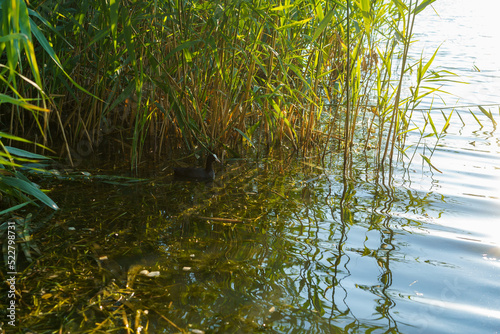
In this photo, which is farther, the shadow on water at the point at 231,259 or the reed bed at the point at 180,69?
the reed bed at the point at 180,69

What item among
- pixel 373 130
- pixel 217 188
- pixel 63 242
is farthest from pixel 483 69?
pixel 63 242

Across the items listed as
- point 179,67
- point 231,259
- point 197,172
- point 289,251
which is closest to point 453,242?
point 289,251

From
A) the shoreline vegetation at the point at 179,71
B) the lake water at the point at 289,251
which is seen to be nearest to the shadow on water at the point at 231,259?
the lake water at the point at 289,251

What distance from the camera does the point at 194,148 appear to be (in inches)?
140

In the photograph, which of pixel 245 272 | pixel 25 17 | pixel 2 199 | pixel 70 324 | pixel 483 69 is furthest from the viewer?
pixel 483 69

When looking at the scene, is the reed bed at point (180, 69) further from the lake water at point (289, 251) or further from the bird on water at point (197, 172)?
the lake water at point (289, 251)

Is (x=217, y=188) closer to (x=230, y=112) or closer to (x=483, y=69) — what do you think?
(x=230, y=112)

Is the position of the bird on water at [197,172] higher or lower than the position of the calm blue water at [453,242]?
higher

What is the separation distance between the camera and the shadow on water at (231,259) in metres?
1.81

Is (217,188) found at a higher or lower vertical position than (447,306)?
higher

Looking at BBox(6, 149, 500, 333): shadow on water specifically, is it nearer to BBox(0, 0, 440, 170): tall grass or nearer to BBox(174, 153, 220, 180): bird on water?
BBox(174, 153, 220, 180): bird on water

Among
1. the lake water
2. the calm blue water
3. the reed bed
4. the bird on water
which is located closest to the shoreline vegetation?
the reed bed

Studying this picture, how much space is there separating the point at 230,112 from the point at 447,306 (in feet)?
7.24

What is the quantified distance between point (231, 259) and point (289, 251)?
0.31 meters
